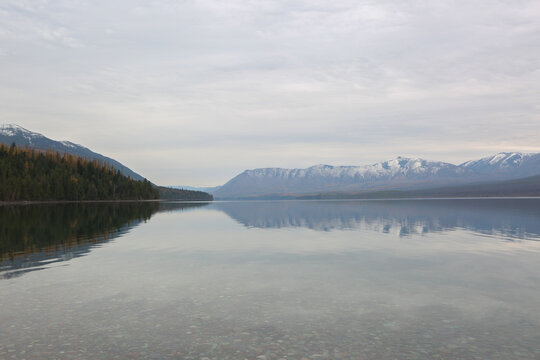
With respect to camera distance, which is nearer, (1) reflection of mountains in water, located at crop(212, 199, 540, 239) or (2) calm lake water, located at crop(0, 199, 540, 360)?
(2) calm lake water, located at crop(0, 199, 540, 360)

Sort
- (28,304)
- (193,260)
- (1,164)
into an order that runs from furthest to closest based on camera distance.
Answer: (1,164) < (193,260) < (28,304)

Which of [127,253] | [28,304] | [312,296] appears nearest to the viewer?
[28,304]

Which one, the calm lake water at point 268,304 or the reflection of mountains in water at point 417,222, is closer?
the calm lake water at point 268,304

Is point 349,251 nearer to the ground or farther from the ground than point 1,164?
nearer to the ground

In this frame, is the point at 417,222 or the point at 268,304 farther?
the point at 417,222

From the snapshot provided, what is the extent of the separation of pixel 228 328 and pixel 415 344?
24.0ft

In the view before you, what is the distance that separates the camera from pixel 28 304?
1833cm

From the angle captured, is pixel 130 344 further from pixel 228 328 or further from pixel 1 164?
pixel 1 164

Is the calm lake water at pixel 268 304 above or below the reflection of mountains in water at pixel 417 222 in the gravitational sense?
above

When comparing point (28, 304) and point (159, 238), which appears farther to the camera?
point (159, 238)

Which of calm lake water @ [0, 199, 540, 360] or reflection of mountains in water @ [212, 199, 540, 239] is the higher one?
calm lake water @ [0, 199, 540, 360]

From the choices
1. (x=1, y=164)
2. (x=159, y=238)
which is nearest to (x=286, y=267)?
(x=159, y=238)

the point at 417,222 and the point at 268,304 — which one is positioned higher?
the point at 268,304

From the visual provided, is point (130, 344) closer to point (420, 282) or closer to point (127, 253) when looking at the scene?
point (420, 282)
